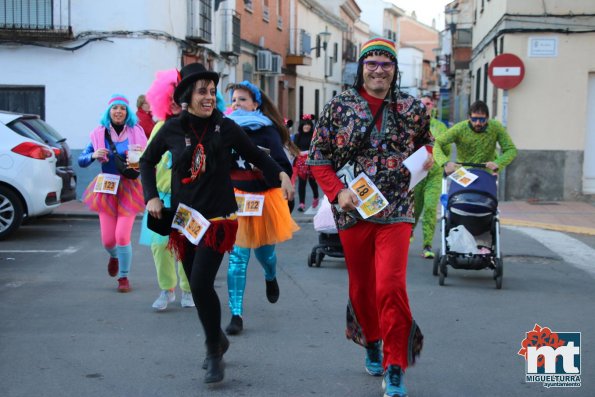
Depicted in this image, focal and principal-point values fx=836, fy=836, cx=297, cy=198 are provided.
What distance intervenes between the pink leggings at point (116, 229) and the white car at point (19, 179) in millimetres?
4019

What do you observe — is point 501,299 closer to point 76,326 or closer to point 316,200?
point 76,326

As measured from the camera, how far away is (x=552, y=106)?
16.1 metres

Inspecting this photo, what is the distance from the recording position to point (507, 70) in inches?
617

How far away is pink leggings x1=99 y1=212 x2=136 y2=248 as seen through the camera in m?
7.52

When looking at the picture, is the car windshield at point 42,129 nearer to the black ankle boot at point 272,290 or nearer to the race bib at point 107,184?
the race bib at point 107,184

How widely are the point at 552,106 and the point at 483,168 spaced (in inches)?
343

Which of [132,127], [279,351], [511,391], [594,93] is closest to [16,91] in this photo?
[132,127]

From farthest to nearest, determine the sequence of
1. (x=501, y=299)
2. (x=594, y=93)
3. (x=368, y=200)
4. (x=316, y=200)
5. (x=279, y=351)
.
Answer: (x=594, y=93) < (x=316, y=200) < (x=501, y=299) < (x=279, y=351) < (x=368, y=200)

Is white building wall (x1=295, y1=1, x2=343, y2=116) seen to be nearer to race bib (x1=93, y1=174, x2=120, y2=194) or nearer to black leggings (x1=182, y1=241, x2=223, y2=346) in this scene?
race bib (x1=93, y1=174, x2=120, y2=194)

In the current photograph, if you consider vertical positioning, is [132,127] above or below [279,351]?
above

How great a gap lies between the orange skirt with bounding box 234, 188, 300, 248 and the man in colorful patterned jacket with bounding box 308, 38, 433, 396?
144 cm

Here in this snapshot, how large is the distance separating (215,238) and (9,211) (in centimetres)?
715

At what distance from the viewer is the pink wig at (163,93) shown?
588cm

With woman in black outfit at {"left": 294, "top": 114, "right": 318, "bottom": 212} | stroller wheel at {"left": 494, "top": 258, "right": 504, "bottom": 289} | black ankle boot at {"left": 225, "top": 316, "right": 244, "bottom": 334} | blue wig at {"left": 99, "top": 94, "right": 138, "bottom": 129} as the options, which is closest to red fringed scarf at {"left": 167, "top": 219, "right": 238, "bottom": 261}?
black ankle boot at {"left": 225, "top": 316, "right": 244, "bottom": 334}
